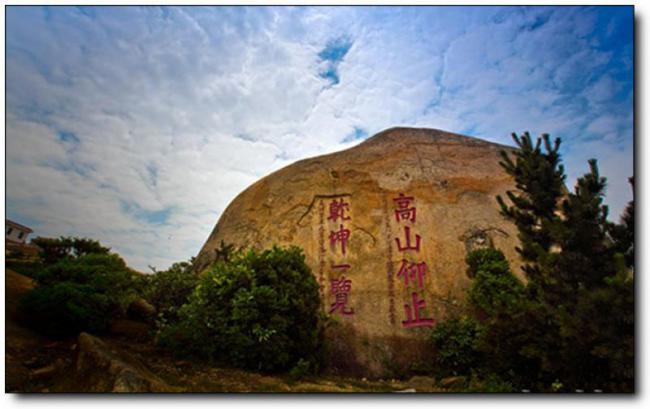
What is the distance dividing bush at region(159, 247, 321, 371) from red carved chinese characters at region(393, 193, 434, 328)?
198 centimetres

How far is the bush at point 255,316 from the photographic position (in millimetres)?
4789

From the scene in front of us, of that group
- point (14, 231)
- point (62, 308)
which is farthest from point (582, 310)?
point (14, 231)

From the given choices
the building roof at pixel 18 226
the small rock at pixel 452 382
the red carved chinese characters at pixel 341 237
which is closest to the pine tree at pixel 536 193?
the small rock at pixel 452 382

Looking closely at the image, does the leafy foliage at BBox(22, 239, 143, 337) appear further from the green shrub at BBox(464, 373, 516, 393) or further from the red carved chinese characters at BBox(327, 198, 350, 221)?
the green shrub at BBox(464, 373, 516, 393)

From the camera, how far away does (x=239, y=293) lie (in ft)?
16.2

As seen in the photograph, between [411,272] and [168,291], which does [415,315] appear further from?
[168,291]

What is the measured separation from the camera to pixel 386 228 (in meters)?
7.47

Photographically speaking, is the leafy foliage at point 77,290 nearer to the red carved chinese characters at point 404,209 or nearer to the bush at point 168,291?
the bush at point 168,291

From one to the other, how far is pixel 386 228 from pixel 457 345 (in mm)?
2599

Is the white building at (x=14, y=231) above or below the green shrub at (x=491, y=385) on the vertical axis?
above

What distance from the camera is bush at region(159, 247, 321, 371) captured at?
4.79 meters

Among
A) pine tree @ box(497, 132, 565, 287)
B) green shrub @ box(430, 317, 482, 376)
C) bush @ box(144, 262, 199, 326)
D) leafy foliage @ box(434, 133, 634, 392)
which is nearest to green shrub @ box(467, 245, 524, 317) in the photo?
green shrub @ box(430, 317, 482, 376)

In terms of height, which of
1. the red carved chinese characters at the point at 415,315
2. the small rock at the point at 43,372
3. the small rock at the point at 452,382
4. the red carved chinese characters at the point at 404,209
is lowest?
the small rock at the point at 452,382

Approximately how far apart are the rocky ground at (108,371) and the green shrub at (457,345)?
1.62 feet
